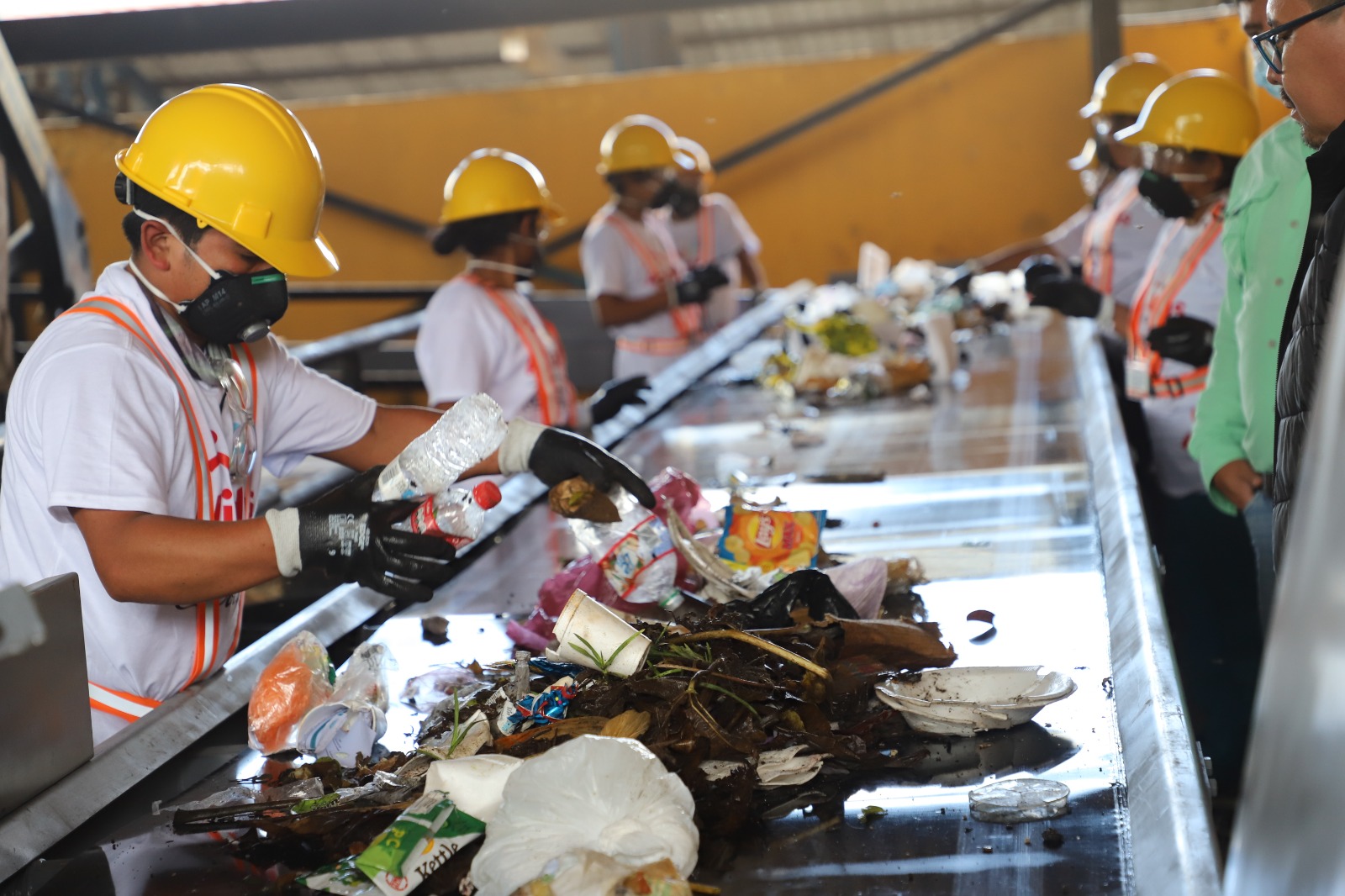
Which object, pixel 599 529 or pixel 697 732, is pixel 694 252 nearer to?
pixel 599 529

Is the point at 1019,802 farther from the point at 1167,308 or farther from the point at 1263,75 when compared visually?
the point at 1167,308

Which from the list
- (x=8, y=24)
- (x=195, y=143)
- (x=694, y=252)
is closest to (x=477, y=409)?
(x=195, y=143)

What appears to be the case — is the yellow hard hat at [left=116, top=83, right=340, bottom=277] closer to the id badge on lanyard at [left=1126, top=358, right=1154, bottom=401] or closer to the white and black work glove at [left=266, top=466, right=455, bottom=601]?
the white and black work glove at [left=266, top=466, right=455, bottom=601]

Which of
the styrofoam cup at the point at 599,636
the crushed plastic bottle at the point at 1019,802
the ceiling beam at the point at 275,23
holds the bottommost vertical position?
the crushed plastic bottle at the point at 1019,802

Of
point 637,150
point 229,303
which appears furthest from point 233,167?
point 637,150

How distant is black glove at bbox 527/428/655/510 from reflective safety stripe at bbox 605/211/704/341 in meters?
3.48

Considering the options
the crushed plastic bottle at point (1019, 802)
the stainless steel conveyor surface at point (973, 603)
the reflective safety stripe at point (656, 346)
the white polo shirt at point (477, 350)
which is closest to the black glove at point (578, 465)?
the stainless steel conveyor surface at point (973, 603)

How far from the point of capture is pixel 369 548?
1.91 metres

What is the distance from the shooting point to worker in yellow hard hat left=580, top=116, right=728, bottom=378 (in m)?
5.65

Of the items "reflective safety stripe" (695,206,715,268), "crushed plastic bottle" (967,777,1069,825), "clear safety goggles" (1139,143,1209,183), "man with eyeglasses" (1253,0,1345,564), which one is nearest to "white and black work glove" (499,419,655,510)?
"crushed plastic bottle" (967,777,1069,825)

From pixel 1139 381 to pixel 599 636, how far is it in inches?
101

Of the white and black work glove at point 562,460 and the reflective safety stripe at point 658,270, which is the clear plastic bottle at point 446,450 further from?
the reflective safety stripe at point 658,270

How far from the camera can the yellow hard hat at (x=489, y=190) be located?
12.4 feet

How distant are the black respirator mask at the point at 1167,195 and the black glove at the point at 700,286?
250 centimetres
